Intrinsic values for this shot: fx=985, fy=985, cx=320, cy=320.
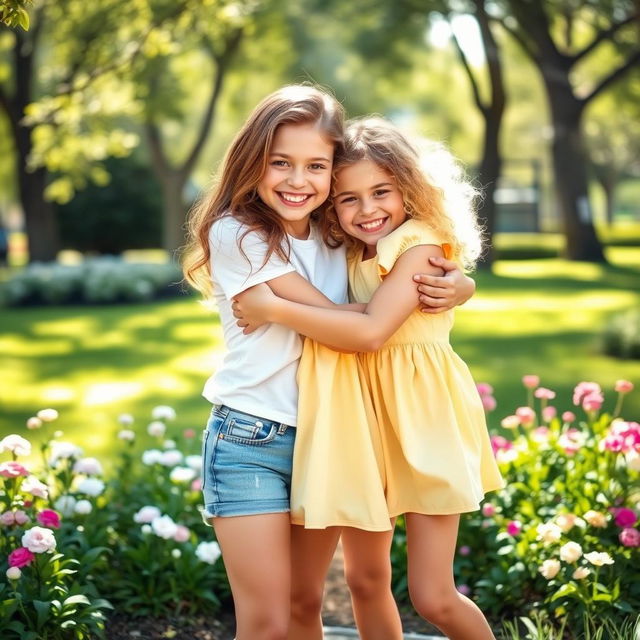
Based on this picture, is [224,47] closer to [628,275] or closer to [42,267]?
[42,267]

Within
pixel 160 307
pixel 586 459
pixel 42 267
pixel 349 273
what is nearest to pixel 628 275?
pixel 160 307

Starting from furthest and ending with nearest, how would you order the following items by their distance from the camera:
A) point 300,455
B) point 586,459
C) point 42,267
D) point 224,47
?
1. point 224,47
2. point 42,267
3. point 586,459
4. point 300,455

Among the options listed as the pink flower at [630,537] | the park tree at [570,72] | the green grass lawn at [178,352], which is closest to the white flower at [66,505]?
the pink flower at [630,537]

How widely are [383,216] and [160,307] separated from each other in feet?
42.9

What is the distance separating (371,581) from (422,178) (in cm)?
116

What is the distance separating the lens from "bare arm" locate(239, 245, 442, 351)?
2.59 m

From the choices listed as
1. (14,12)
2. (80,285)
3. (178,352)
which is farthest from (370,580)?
(80,285)

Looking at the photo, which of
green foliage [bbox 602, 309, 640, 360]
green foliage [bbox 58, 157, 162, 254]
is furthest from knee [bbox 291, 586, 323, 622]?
green foliage [bbox 58, 157, 162, 254]

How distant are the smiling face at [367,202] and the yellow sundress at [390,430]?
Answer: 8cm

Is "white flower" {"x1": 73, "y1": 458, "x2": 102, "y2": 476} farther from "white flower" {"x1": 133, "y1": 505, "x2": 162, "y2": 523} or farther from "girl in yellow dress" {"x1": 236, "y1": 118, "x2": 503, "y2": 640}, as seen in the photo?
"girl in yellow dress" {"x1": 236, "y1": 118, "x2": 503, "y2": 640}

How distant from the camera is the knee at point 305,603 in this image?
2840 mm

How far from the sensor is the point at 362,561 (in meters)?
2.82

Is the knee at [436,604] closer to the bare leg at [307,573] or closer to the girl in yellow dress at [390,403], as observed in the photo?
the girl in yellow dress at [390,403]

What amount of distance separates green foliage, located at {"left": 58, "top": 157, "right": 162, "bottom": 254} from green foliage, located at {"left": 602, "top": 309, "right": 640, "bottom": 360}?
1927 centimetres
